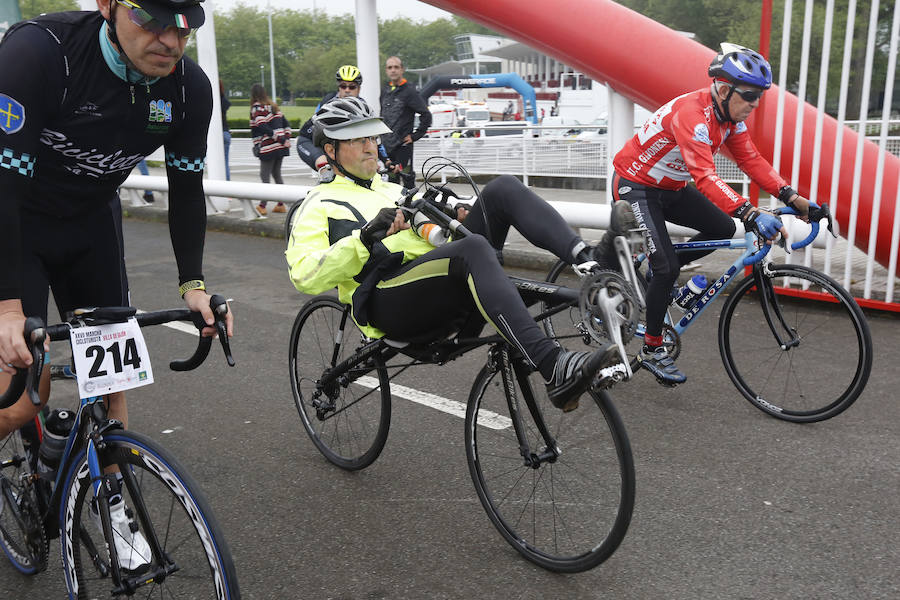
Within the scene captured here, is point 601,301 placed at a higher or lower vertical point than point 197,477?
higher

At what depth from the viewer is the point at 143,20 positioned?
2.40 meters

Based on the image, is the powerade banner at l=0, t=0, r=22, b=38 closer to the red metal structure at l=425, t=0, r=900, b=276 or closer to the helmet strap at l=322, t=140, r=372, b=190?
the red metal structure at l=425, t=0, r=900, b=276

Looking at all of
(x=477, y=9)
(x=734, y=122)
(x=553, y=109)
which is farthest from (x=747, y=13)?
(x=734, y=122)

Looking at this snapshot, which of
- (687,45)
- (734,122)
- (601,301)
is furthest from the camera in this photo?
(687,45)

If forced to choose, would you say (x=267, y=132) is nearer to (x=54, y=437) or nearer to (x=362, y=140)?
(x=362, y=140)

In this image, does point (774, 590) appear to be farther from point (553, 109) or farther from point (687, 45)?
point (553, 109)

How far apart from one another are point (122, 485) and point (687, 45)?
A: 7.65 meters

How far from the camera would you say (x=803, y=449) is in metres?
4.25

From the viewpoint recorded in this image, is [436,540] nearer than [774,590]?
No

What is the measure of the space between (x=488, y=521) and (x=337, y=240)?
140cm

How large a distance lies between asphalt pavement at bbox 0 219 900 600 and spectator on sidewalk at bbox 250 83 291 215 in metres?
8.13

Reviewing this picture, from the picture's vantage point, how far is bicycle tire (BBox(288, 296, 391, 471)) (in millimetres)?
4102

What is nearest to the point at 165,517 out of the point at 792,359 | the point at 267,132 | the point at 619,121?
the point at 792,359

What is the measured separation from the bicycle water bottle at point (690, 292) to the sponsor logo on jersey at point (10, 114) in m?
3.80
